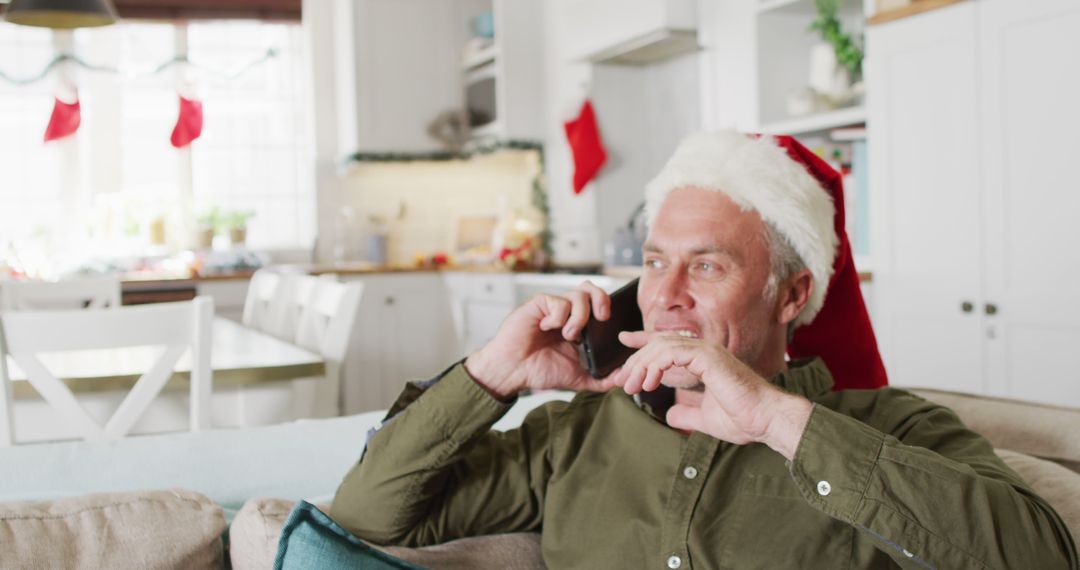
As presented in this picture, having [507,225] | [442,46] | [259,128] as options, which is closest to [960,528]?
[507,225]

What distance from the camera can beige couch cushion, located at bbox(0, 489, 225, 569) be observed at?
1.12 metres

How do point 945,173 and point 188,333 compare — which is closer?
point 188,333

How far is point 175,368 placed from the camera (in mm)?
2340

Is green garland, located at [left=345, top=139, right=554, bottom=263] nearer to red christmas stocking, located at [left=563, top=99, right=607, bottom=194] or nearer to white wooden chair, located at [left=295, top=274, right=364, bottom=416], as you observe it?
red christmas stocking, located at [left=563, top=99, right=607, bottom=194]

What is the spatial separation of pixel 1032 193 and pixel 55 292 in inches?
122

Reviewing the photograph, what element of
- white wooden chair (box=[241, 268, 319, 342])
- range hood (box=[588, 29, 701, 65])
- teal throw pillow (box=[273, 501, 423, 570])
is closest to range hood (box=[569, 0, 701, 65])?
range hood (box=[588, 29, 701, 65])

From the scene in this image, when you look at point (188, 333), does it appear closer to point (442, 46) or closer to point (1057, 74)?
point (1057, 74)

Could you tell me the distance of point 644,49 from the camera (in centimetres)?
489

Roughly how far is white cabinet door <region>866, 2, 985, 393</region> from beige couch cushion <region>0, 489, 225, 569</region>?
2.44m

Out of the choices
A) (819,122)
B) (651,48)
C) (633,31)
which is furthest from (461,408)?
(651,48)

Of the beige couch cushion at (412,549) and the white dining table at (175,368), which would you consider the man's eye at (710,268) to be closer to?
the beige couch cushion at (412,549)

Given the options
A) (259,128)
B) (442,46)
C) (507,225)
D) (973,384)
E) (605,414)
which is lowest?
(973,384)

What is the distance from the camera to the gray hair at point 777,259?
57.8 inches

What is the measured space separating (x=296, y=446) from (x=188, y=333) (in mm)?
775
